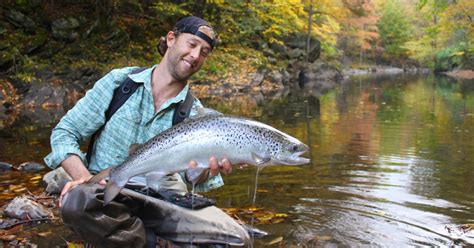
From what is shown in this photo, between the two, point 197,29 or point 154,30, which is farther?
point 154,30

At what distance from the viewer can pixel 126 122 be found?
346 cm

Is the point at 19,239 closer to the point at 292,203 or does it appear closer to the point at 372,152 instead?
the point at 292,203

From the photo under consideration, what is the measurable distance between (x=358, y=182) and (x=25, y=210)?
4.16m

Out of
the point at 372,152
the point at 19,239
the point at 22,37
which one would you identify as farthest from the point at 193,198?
the point at 22,37

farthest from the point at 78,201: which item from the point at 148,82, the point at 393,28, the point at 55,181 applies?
the point at 393,28

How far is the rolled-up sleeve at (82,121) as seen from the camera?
328 centimetres

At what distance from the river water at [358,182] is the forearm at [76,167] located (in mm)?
1704

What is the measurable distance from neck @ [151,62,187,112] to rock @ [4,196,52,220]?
2.02 m

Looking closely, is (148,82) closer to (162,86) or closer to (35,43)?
(162,86)

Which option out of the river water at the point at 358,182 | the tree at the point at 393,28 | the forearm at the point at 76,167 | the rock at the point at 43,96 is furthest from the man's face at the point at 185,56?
the tree at the point at 393,28

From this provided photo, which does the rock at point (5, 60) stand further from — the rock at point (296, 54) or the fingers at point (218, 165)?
the rock at point (296, 54)

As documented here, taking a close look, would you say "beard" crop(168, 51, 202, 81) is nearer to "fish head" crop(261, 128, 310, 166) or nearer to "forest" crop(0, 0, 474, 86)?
"fish head" crop(261, 128, 310, 166)

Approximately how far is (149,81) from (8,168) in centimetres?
450

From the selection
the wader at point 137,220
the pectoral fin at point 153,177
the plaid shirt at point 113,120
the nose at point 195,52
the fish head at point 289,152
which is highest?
the nose at point 195,52
